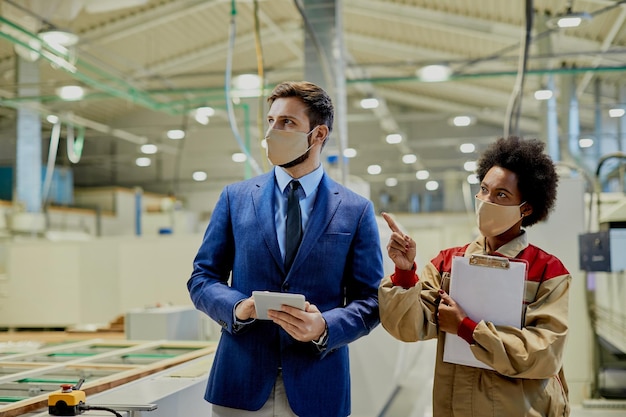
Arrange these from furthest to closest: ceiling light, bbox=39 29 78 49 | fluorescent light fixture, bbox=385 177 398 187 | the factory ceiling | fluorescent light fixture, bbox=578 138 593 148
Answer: fluorescent light fixture, bbox=385 177 398 187 < fluorescent light fixture, bbox=578 138 593 148 < the factory ceiling < ceiling light, bbox=39 29 78 49

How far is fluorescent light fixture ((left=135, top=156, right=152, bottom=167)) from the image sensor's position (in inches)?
598

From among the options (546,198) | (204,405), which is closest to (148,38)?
(204,405)

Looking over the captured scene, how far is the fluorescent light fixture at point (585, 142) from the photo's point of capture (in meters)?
7.81

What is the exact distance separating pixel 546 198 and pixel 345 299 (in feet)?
1.71

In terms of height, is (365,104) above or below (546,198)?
above

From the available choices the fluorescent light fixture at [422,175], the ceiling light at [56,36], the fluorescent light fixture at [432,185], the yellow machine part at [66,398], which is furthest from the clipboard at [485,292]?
the fluorescent light fixture at [422,175]

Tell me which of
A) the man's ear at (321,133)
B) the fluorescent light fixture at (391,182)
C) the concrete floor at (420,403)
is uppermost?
the fluorescent light fixture at (391,182)

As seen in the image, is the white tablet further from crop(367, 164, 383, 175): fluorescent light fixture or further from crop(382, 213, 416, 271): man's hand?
crop(367, 164, 383, 175): fluorescent light fixture

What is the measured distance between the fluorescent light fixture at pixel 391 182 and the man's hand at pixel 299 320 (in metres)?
13.6

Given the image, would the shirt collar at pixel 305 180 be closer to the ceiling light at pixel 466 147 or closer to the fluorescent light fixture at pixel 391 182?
the ceiling light at pixel 466 147

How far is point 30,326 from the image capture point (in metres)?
6.27

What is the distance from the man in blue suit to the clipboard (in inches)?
7.7

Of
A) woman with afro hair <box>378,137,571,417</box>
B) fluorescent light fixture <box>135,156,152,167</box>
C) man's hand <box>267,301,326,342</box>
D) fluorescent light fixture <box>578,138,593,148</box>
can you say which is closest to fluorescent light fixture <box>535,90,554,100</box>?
fluorescent light fixture <box>578,138,593,148</box>

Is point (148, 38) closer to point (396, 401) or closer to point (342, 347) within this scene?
point (396, 401)
